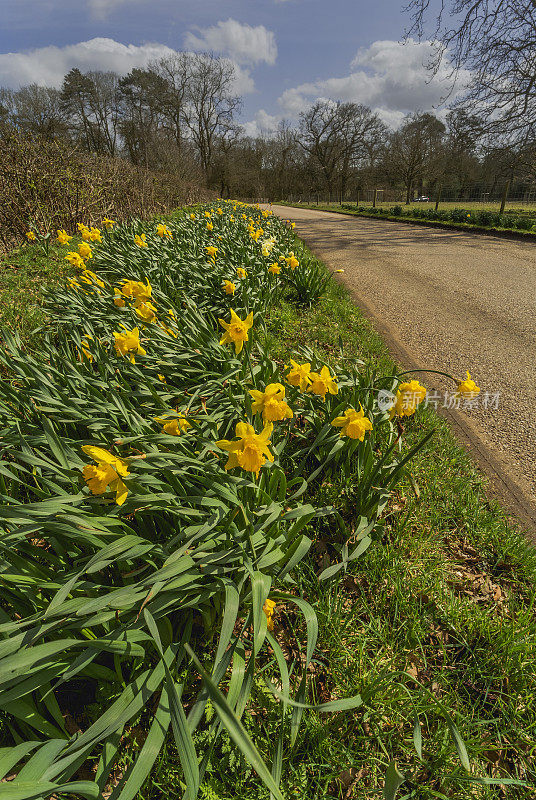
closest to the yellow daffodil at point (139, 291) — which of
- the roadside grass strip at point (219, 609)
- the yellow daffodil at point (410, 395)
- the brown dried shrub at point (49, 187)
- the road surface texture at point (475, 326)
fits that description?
the roadside grass strip at point (219, 609)

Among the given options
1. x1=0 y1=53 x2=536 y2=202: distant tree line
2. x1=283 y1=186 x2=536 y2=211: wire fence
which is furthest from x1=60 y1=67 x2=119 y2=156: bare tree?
x1=283 y1=186 x2=536 y2=211: wire fence

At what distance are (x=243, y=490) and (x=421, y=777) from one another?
100 cm

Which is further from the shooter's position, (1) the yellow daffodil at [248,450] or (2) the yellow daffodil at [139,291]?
(2) the yellow daffodil at [139,291]

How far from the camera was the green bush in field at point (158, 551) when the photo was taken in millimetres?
896

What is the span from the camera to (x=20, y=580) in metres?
1.07

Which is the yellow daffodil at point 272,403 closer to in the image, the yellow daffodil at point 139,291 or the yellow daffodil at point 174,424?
the yellow daffodil at point 174,424

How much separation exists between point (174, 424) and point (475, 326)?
412 cm

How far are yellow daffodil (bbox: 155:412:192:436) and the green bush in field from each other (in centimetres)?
1

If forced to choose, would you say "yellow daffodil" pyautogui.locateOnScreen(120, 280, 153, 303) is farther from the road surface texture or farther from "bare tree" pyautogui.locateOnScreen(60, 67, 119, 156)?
"bare tree" pyautogui.locateOnScreen(60, 67, 119, 156)

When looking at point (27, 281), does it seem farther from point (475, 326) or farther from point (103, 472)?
point (475, 326)

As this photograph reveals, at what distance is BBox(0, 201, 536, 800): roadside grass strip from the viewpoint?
0.92 metres

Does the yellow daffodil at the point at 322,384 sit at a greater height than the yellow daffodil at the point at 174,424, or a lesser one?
greater

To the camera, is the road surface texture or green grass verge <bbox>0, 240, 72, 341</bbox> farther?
green grass verge <bbox>0, 240, 72, 341</bbox>

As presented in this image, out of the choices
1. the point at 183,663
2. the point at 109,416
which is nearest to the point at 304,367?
the point at 109,416
